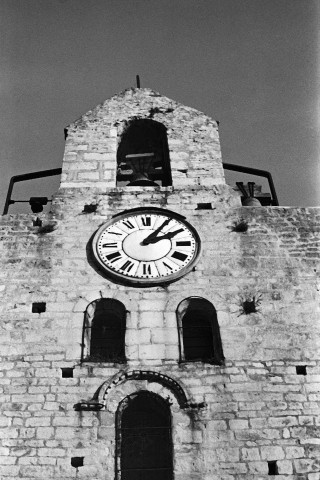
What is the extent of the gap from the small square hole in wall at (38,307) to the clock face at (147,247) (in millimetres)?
1128

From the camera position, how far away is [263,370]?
9523 millimetres

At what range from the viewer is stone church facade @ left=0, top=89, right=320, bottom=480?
8.69 meters

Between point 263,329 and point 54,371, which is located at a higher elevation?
point 263,329

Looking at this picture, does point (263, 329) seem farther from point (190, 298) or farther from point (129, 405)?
point (129, 405)

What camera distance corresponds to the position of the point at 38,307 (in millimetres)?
10383

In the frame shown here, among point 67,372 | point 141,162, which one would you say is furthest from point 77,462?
point 141,162

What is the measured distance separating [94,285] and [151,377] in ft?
6.40

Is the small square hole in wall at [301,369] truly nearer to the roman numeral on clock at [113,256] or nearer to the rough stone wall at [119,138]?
the roman numeral on clock at [113,256]

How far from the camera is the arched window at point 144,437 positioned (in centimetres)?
907

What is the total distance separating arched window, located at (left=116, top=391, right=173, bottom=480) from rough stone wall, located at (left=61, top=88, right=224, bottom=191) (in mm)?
4693

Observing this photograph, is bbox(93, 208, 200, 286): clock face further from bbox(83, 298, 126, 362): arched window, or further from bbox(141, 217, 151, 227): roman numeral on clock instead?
bbox(83, 298, 126, 362): arched window

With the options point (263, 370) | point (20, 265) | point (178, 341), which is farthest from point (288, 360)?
point (20, 265)

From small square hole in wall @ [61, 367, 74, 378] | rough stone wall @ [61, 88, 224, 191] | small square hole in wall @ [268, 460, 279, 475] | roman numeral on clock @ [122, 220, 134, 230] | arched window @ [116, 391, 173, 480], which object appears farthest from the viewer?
rough stone wall @ [61, 88, 224, 191]

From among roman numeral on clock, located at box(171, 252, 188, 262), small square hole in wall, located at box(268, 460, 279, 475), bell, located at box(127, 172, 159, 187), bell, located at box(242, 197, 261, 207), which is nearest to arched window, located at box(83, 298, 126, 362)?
roman numeral on clock, located at box(171, 252, 188, 262)
